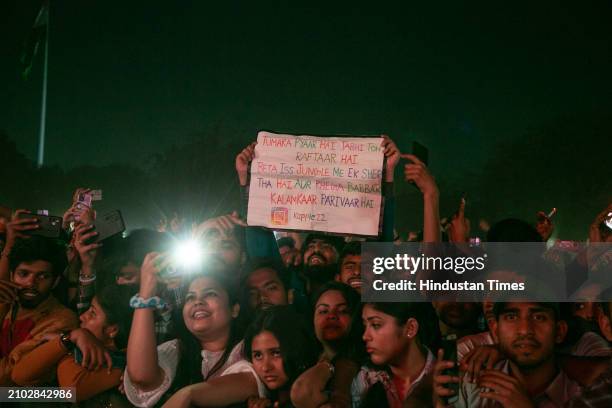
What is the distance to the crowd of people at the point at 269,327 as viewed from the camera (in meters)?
3.58

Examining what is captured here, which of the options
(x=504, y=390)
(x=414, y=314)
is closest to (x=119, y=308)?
(x=414, y=314)

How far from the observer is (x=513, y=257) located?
3785 mm

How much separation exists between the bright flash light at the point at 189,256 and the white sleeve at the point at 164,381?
51 cm

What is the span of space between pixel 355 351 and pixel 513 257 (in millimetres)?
1130

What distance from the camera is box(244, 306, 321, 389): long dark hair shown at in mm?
3801

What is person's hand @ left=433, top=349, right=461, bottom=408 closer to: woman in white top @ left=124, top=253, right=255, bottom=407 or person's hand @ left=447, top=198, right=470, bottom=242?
person's hand @ left=447, top=198, right=470, bottom=242

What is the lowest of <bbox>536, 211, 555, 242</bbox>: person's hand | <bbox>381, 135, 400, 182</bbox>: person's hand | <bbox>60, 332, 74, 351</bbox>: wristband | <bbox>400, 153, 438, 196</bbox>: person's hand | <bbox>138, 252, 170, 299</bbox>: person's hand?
<bbox>60, 332, 74, 351</bbox>: wristband

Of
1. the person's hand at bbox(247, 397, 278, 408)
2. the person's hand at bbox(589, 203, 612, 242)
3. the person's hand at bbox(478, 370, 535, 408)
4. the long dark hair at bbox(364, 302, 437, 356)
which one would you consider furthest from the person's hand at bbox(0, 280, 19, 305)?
the person's hand at bbox(589, 203, 612, 242)

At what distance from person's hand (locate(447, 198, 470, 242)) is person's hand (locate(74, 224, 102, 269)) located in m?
2.50

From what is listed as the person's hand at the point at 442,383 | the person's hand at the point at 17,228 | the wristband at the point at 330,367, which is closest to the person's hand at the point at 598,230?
the person's hand at the point at 442,383

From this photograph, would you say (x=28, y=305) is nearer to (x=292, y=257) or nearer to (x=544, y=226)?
(x=292, y=257)

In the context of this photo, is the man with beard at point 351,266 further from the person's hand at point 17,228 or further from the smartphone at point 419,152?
the person's hand at point 17,228

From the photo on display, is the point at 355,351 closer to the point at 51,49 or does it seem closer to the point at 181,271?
the point at 181,271

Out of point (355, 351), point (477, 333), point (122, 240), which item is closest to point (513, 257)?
point (477, 333)
